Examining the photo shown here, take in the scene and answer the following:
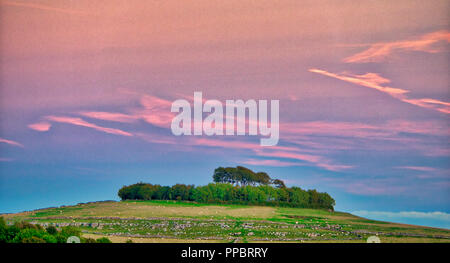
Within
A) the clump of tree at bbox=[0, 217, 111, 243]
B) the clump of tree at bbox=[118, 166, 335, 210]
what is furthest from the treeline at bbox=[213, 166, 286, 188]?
the clump of tree at bbox=[0, 217, 111, 243]

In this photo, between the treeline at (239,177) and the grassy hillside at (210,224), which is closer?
the grassy hillside at (210,224)

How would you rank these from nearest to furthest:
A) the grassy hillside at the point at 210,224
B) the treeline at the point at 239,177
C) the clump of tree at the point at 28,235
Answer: the clump of tree at the point at 28,235 < the grassy hillside at the point at 210,224 < the treeline at the point at 239,177

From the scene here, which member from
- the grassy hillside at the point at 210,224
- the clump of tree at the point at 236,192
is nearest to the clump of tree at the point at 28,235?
the grassy hillside at the point at 210,224

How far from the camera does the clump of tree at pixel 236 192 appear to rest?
6312cm

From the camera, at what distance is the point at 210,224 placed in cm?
4162

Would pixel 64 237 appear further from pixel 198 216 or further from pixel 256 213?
pixel 256 213

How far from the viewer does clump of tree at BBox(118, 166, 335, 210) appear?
6312 centimetres

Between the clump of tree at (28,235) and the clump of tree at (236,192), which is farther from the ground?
the clump of tree at (236,192)

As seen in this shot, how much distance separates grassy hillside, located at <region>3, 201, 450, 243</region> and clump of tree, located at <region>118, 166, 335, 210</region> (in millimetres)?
3925

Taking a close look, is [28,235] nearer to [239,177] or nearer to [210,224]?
[210,224]

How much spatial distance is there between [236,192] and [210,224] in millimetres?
24975

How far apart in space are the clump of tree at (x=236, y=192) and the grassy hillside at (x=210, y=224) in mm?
3925

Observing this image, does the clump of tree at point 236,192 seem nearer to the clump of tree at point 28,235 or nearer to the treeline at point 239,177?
the treeline at point 239,177
